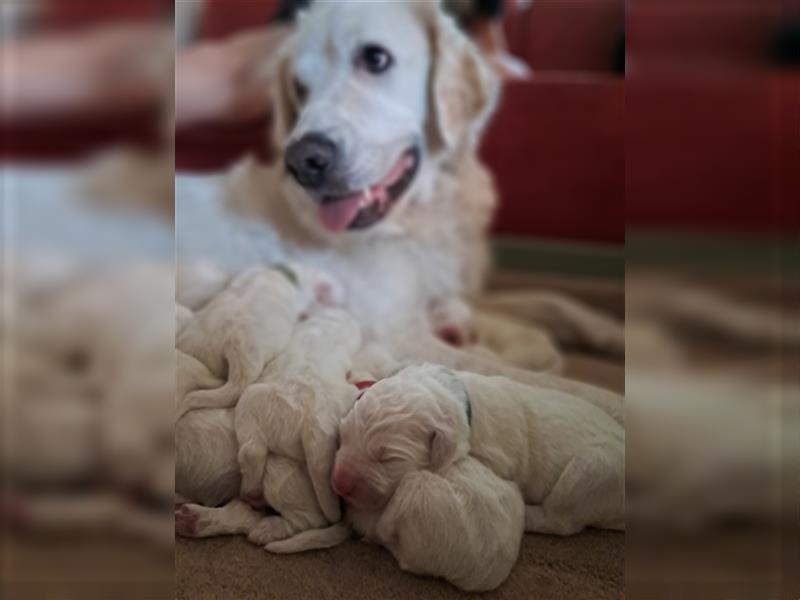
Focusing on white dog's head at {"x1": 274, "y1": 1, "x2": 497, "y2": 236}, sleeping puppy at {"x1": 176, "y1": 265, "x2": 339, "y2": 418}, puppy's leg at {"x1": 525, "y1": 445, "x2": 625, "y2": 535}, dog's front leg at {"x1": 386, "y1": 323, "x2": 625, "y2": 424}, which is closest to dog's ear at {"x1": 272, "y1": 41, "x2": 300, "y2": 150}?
white dog's head at {"x1": 274, "y1": 1, "x2": 497, "y2": 236}

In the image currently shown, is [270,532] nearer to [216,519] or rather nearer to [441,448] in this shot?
[216,519]

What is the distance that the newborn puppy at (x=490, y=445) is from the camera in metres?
0.72

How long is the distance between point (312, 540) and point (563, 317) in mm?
648

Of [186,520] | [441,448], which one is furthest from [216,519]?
[441,448]

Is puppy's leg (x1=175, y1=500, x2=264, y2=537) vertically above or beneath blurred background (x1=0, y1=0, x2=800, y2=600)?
beneath

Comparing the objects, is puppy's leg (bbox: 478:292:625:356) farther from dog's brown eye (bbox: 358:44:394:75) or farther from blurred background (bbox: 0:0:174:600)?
blurred background (bbox: 0:0:174:600)

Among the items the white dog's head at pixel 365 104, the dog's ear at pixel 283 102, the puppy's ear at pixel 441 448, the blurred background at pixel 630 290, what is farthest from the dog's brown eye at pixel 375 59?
the puppy's ear at pixel 441 448

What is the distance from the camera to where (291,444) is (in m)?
0.76

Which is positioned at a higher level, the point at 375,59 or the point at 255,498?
the point at 375,59

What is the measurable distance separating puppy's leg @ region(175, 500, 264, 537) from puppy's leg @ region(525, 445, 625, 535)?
0.29m

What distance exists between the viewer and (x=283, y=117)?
104cm

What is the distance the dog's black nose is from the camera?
0.92m

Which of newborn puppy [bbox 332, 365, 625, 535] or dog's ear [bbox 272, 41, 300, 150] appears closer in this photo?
newborn puppy [bbox 332, 365, 625, 535]

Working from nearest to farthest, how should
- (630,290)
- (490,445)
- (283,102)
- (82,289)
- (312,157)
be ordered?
(82,289)
(630,290)
(490,445)
(312,157)
(283,102)
